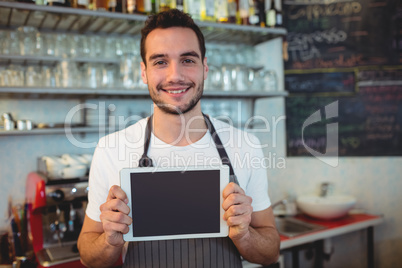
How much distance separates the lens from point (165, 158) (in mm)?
1396

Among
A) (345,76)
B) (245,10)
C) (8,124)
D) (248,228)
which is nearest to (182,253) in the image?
(248,228)

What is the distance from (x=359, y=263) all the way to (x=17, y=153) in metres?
2.67

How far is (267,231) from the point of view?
1.38m

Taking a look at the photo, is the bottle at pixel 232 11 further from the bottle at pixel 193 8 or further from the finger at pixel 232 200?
the finger at pixel 232 200

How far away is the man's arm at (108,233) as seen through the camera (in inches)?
43.1

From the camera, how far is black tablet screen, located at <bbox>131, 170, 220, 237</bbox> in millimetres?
1117

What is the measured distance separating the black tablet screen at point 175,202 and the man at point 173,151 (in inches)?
7.0

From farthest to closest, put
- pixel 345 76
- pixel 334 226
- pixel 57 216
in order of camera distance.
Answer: pixel 345 76, pixel 334 226, pixel 57 216

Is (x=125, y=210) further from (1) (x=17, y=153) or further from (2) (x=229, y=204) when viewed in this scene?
(1) (x=17, y=153)

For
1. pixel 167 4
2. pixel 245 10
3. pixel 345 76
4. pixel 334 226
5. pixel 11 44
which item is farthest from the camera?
pixel 345 76

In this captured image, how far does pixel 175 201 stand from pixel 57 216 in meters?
1.00

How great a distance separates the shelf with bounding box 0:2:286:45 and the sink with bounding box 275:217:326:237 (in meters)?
1.33

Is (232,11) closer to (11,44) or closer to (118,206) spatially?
(11,44)

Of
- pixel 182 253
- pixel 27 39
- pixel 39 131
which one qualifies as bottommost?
pixel 182 253
